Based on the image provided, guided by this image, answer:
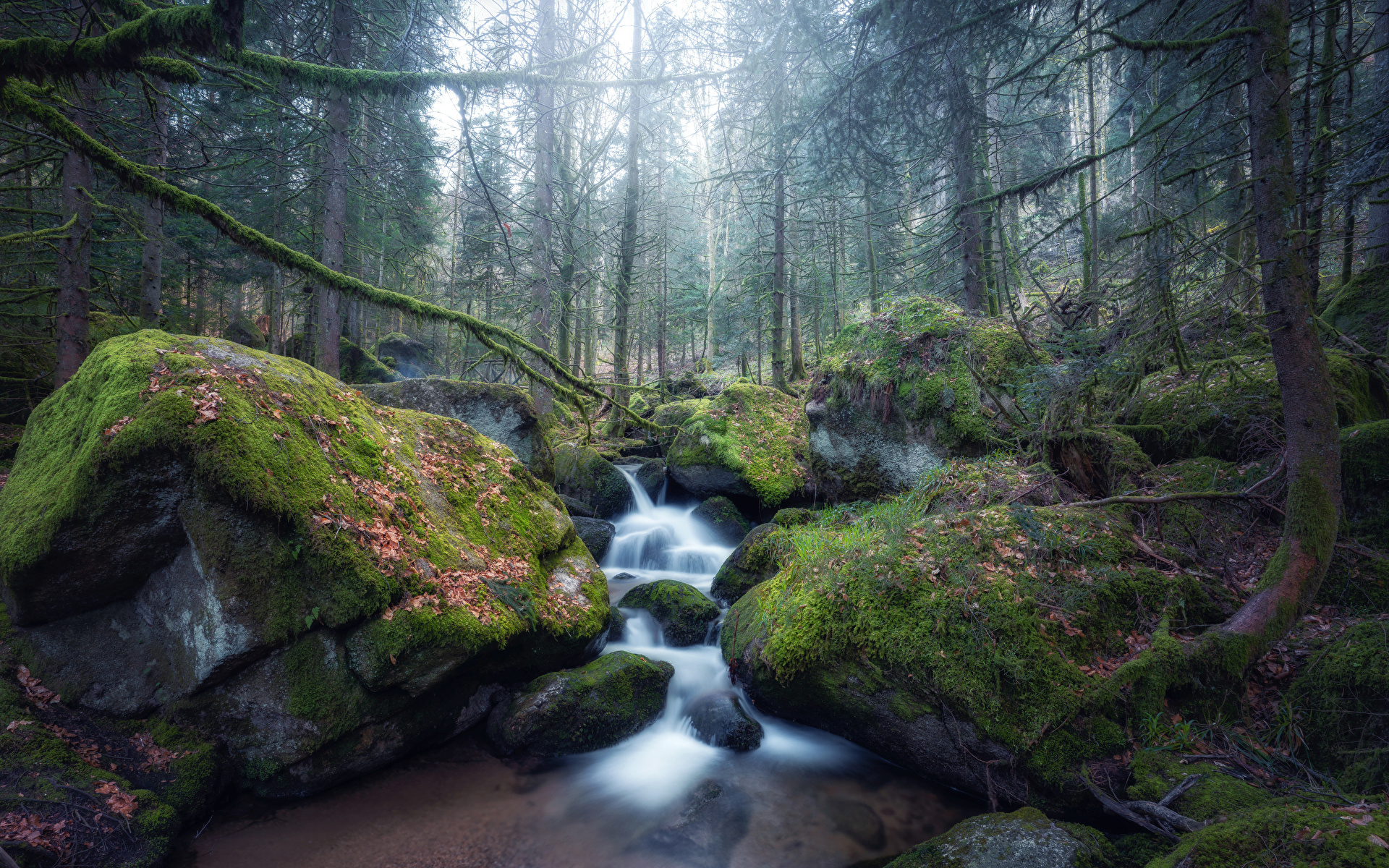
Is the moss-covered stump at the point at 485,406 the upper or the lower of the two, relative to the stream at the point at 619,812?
upper

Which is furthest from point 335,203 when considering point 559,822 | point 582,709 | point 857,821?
point 857,821

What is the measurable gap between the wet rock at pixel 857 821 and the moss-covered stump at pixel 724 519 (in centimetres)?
587

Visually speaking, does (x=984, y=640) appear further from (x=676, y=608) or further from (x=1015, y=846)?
(x=676, y=608)

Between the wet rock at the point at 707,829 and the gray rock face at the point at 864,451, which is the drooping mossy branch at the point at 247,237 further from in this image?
the gray rock face at the point at 864,451

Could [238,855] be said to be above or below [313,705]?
below

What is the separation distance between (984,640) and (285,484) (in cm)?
563

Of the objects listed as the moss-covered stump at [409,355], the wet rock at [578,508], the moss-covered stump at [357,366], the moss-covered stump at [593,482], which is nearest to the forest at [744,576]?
the wet rock at [578,508]

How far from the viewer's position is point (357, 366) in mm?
17359

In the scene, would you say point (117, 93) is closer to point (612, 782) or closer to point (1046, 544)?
point (612, 782)

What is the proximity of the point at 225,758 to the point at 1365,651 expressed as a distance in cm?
764

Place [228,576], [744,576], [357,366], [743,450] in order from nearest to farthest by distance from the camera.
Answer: [228,576], [744,576], [743,450], [357,366]

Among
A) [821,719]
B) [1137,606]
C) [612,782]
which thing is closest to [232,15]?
[612,782]

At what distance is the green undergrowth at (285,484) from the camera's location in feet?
12.9

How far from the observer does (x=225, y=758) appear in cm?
407
